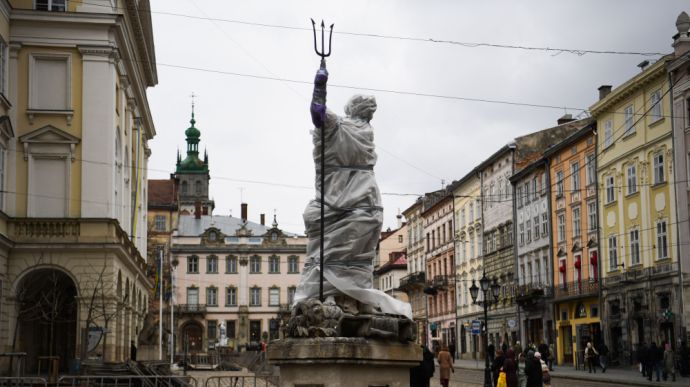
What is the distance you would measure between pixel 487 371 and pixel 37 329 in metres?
18.1

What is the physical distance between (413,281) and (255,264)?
25.4 m

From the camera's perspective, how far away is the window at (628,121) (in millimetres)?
45969

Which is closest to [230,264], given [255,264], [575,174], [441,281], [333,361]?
[255,264]

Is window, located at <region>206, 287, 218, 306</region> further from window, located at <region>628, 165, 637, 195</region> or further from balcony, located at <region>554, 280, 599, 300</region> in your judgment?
window, located at <region>628, 165, 637, 195</region>

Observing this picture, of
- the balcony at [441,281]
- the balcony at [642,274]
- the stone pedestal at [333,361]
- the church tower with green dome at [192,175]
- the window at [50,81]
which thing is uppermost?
the church tower with green dome at [192,175]

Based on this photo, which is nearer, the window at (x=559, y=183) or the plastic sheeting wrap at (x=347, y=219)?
the plastic sheeting wrap at (x=347, y=219)

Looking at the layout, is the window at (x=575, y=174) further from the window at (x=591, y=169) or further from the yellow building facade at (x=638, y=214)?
the yellow building facade at (x=638, y=214)

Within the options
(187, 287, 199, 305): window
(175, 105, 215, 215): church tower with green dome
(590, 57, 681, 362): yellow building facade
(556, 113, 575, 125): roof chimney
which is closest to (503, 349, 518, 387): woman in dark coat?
(590, 57, 681, 362): yellow building facade

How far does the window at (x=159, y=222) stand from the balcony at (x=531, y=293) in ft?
205

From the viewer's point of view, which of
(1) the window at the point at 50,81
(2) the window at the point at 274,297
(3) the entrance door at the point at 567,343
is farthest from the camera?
(2) the window at the point at 274,297

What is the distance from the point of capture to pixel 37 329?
37.9 meters

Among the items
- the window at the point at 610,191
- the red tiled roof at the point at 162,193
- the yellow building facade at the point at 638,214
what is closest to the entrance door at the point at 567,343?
the yellow building facade at the point at 638,214

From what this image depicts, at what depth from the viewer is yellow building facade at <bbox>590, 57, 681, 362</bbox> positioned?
138 ft

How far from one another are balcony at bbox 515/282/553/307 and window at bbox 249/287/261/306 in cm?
5322
